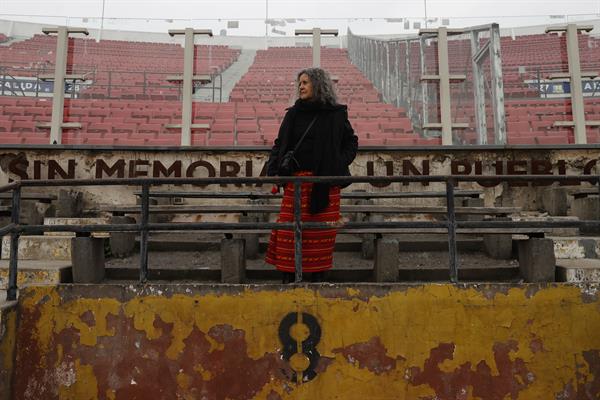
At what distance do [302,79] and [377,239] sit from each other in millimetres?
1210

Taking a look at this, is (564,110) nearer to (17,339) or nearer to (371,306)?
(371,306)

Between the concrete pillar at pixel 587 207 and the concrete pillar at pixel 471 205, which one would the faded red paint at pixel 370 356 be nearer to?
the concrete pillar at pixel 471 205

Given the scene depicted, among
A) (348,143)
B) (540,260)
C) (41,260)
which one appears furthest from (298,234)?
(41,260)

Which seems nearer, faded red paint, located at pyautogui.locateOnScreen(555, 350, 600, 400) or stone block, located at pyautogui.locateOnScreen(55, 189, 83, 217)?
faded red paint, located at pyautogui.locateOnScreen(555, 350, 600, 400)

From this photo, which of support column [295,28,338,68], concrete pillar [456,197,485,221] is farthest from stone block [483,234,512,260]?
support column [295,28,338,68]

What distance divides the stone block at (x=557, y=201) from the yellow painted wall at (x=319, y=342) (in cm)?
276

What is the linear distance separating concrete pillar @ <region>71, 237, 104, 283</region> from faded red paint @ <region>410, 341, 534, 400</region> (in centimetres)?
217

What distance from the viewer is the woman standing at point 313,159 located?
2594 millimetres

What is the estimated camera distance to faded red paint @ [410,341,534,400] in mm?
2309

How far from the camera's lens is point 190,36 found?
5836mm

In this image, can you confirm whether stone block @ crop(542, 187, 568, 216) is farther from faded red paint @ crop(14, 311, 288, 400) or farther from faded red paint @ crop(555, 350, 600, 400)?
faded red paint @ crop(14, 311, 288, 400)

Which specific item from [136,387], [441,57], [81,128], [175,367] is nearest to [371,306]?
[175,367]

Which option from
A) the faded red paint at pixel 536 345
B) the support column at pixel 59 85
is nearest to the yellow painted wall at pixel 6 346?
the faded red paint at pixel 536 345

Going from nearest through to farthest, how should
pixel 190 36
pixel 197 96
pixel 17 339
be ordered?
pixel 17 339, pixel 190 36, pixel 197 96
